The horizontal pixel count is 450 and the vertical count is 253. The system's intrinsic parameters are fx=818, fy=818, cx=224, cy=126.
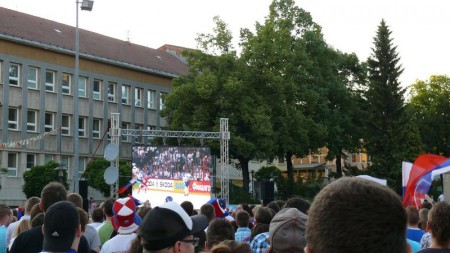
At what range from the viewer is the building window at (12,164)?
54.1 metres

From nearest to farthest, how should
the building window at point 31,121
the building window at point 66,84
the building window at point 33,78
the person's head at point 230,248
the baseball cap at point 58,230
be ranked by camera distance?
the person's head at point 230,248
the baseball cap at point 58,230
the building window at point 33,78
the building window at point 31,121
the building window at point 66,84

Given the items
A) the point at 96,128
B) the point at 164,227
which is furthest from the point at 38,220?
the point at 96,128

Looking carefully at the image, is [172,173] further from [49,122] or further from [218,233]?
[218,233]

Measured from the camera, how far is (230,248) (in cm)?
486

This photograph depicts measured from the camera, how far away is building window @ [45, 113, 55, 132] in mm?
57713

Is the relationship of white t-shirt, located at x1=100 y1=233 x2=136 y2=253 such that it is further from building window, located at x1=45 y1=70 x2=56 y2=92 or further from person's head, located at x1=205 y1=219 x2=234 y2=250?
building window, located at x1=45 y1=70 x2=56 y2=92

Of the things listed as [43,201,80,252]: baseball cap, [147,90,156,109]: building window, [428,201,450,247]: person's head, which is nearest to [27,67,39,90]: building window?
[147,90,156,109]: building window

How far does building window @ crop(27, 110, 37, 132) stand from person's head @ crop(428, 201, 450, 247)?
51.7 metres

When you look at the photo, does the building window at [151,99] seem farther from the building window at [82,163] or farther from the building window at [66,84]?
the building window at [66,84]

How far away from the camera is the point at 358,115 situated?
63344mm

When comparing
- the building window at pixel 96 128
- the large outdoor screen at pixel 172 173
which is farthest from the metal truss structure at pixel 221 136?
the building window at pixel 96 128

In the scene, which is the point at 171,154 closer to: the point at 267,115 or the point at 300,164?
the point at 267,115

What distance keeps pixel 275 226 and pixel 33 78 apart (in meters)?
53.1

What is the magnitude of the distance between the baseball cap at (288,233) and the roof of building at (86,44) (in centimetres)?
5028
